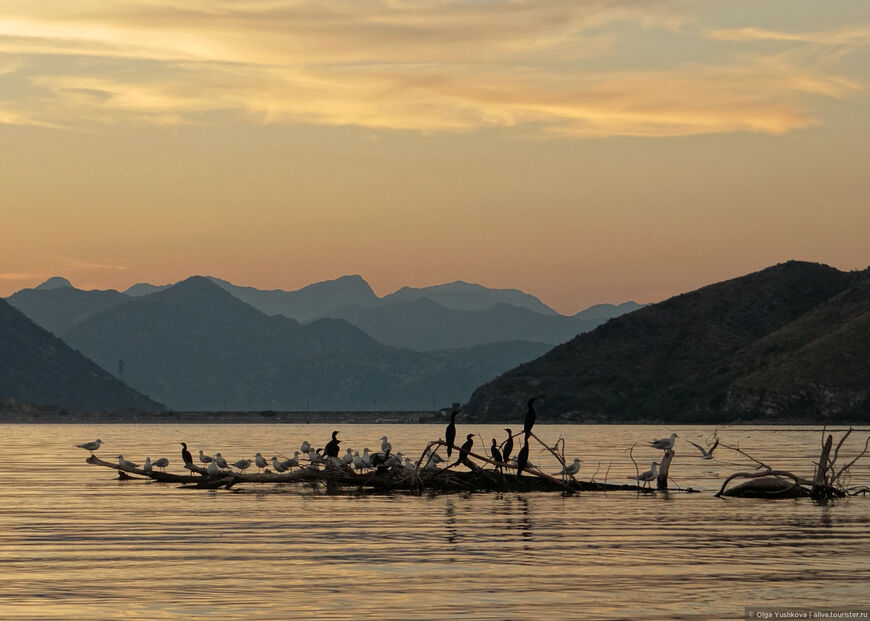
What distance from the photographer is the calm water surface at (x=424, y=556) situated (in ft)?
89.1

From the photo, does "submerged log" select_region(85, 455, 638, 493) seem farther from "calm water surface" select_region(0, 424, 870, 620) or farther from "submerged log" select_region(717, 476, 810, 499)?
"submerged log" select_region(717, 476, 810, 499)

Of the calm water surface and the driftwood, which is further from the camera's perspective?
the driftwood

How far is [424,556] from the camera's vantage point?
3488cm

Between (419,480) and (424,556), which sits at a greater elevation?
(419,480)

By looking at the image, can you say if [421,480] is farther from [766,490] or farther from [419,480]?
[766,490]

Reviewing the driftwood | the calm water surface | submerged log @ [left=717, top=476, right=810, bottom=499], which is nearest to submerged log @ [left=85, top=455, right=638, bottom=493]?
the driftwood

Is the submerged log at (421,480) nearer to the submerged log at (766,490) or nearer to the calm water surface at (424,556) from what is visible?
the calm water surface at (424,556)

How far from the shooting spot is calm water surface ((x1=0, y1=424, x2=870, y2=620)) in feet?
89.1

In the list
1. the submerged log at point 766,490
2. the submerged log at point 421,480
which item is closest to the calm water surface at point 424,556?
the submerged log at point 421,480

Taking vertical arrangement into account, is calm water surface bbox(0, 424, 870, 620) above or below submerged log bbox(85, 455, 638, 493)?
below

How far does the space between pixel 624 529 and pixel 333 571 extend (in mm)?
12814

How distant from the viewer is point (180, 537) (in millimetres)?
39719

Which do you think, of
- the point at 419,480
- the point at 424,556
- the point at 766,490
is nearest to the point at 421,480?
the point at 419,480

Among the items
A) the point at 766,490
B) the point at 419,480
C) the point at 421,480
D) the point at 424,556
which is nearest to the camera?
the point at 424,556
